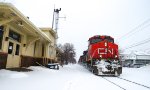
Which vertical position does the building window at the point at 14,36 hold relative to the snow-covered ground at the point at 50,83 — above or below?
above

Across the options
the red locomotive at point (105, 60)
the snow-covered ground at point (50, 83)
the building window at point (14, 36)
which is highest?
the building window at point (14, 36)

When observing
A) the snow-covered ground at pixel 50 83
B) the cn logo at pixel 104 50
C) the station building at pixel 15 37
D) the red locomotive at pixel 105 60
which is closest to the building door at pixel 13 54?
the station building at pixel 15 37

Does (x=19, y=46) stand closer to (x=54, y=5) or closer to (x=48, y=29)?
(x=48, y=29)

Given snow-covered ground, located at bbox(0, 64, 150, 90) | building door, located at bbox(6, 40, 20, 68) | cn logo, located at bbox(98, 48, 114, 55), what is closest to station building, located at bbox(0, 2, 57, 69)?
building door, located at bbox(6, 40, 20, 68)

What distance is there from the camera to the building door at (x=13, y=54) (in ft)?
41.2

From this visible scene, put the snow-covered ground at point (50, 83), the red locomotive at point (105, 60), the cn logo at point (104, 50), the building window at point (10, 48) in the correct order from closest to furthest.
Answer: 1. the snow-covered ground at point (50, 83)
2. the building window at point (10, 48)
3. the red locomotive at point (105, 60)
4. the cn logo at point (104, 50)

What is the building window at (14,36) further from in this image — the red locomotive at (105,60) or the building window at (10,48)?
the red locomotive at (105,60)

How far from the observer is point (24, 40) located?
1541 centimetres

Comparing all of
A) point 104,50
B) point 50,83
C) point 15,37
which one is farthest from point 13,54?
point 104,50

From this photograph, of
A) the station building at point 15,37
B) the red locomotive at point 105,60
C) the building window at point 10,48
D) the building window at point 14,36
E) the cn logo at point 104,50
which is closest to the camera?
the station building at point 15,37

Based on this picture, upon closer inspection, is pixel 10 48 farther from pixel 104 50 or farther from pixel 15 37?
pixel 104 50

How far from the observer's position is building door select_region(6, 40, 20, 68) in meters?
12.6

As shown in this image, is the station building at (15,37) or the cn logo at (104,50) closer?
the station building at (15,37)

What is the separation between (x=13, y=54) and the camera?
13188mm
